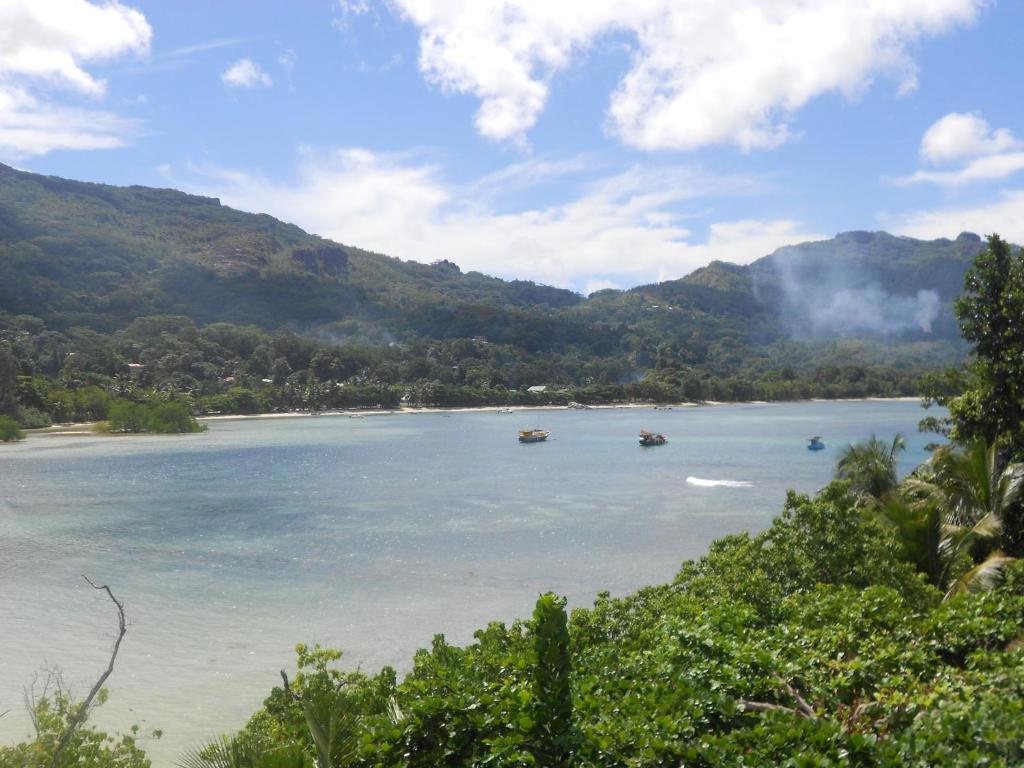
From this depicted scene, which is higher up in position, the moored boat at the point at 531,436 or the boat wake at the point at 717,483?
the moored boat at the point at 531,436

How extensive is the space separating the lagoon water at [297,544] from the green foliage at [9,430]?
2.49m

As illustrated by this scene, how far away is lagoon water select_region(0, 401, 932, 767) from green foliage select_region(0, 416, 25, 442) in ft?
8.17

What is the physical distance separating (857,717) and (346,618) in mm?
16520

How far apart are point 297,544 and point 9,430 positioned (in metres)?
54.6

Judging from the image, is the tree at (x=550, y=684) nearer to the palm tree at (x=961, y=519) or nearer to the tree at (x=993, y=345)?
the palm tree at (x=961, y=519)

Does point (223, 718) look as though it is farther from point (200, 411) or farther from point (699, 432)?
point (200, 411)

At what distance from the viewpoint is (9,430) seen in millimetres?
70938

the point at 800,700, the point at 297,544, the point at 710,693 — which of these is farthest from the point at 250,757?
the point at 297,544

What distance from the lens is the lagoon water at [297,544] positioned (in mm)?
16766

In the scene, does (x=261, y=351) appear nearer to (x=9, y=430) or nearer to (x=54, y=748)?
(x=9, y=430)

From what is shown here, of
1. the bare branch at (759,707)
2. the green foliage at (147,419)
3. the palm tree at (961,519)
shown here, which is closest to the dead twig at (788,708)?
the bare branch at (759,707)

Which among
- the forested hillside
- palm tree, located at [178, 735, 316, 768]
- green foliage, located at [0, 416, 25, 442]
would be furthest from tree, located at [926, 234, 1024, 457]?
the forested hillside

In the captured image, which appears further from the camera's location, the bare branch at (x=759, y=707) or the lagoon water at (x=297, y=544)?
the lagoon water at (x=297, y=544)

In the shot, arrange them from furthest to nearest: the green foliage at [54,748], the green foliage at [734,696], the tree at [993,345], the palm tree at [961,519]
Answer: the tree at [993,345] → the palm tree at [961,519] → the green foliage at [54,748] → the green foliage at [734,696]
